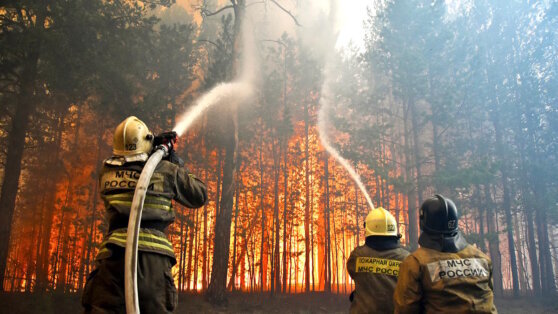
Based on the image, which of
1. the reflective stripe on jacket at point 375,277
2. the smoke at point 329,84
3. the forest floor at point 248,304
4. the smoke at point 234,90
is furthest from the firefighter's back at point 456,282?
the smoke at point 329,84

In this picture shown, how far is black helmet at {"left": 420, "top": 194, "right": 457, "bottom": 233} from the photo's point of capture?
3.20m

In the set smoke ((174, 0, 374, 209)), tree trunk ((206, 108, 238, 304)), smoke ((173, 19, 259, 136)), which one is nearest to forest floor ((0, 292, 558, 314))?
tree trunk ((206, 108, 238, 304))

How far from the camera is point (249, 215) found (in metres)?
24.7

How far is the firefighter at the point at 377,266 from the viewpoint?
4387mm

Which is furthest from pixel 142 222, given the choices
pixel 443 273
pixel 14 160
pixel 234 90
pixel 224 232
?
pixel 234 90

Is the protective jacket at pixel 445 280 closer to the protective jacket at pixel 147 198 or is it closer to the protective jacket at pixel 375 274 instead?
the protective jacket at pixel 375 274

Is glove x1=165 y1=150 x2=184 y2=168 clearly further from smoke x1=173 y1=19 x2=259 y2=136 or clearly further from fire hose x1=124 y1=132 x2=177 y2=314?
smoke x1=173 y1=19 x2=259 y2=136

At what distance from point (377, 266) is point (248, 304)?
11.2 m

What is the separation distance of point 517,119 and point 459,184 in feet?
24.6

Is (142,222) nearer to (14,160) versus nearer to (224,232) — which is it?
(224,232)

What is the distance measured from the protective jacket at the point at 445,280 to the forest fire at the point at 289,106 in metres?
8.73

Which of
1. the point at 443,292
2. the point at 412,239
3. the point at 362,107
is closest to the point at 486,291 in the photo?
the point at 443,292

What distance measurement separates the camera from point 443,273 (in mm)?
3043

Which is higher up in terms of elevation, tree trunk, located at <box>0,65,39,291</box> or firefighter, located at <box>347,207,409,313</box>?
tree trunk, located at <box>0,65,39,291</box>
